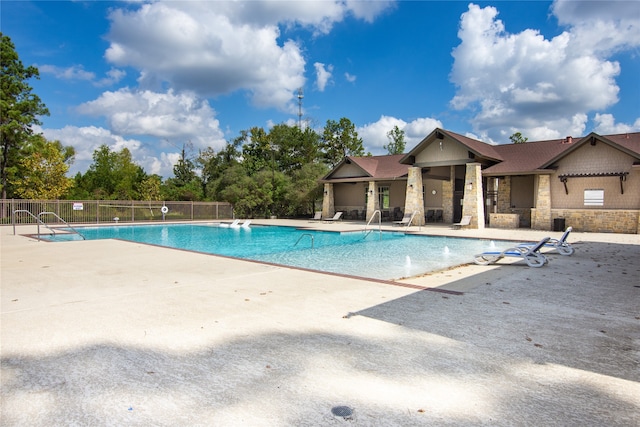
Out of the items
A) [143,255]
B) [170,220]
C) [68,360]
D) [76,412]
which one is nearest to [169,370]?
[76,412]

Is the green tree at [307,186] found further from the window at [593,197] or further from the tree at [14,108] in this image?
the tree at [14,108]

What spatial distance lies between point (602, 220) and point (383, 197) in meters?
13.4

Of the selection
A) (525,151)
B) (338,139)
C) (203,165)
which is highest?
(338,139)

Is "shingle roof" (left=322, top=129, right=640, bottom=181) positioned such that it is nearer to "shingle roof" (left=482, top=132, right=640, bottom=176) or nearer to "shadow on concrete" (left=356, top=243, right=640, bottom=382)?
"shingle roof" (left=482, top=132, right=640, bottom=176)

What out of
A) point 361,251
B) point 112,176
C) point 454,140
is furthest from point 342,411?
point 112,176

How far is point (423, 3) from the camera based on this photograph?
15.5 metres

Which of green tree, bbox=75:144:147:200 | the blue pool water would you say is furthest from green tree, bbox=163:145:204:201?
A: the blue pool water

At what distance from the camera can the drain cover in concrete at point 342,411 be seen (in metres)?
2.44

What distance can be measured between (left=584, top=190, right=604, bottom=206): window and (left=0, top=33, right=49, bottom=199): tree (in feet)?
119

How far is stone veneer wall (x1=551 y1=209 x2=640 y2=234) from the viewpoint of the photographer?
1706cm

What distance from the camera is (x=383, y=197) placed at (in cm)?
2811

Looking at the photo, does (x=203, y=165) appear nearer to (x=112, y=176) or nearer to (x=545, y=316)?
(x=112, y=176)

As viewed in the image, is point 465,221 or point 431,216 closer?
point 465,221

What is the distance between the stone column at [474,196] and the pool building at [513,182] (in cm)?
5
